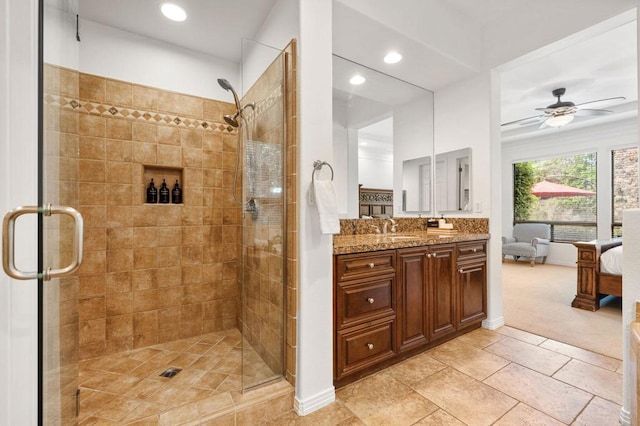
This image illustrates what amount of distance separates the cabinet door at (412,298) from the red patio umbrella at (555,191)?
218 inches

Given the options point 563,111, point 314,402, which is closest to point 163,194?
point 314,402

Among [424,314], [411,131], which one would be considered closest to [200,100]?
[411,131]

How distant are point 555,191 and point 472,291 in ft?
16.2

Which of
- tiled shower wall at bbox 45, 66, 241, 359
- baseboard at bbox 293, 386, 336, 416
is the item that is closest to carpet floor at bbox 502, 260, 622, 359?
baseboard at bbox 293, 386, 336, 416

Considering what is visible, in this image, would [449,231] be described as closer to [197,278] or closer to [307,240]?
[307,240]

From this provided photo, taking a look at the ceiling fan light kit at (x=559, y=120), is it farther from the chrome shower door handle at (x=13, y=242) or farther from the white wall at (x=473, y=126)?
the chrome shower door handle at (x=13, y=242)

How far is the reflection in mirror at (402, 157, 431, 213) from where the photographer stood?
3158mm

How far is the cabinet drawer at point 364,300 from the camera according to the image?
1816 millimetres

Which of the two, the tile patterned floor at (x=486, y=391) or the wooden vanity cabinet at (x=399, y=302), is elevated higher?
the wooden vanity cabinet at (x=399, y=302)

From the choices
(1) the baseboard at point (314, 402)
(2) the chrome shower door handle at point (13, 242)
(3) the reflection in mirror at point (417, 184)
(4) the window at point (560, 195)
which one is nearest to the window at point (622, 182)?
(4) the window at point (560, 195)

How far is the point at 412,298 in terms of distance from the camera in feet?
7.17

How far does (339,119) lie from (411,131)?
3.74 ft

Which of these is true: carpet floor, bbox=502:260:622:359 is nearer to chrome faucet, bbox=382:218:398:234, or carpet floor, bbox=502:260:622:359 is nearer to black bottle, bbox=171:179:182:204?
chrome faucet, bbox=382:218:398:234

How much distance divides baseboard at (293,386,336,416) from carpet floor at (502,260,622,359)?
7.32 feet
